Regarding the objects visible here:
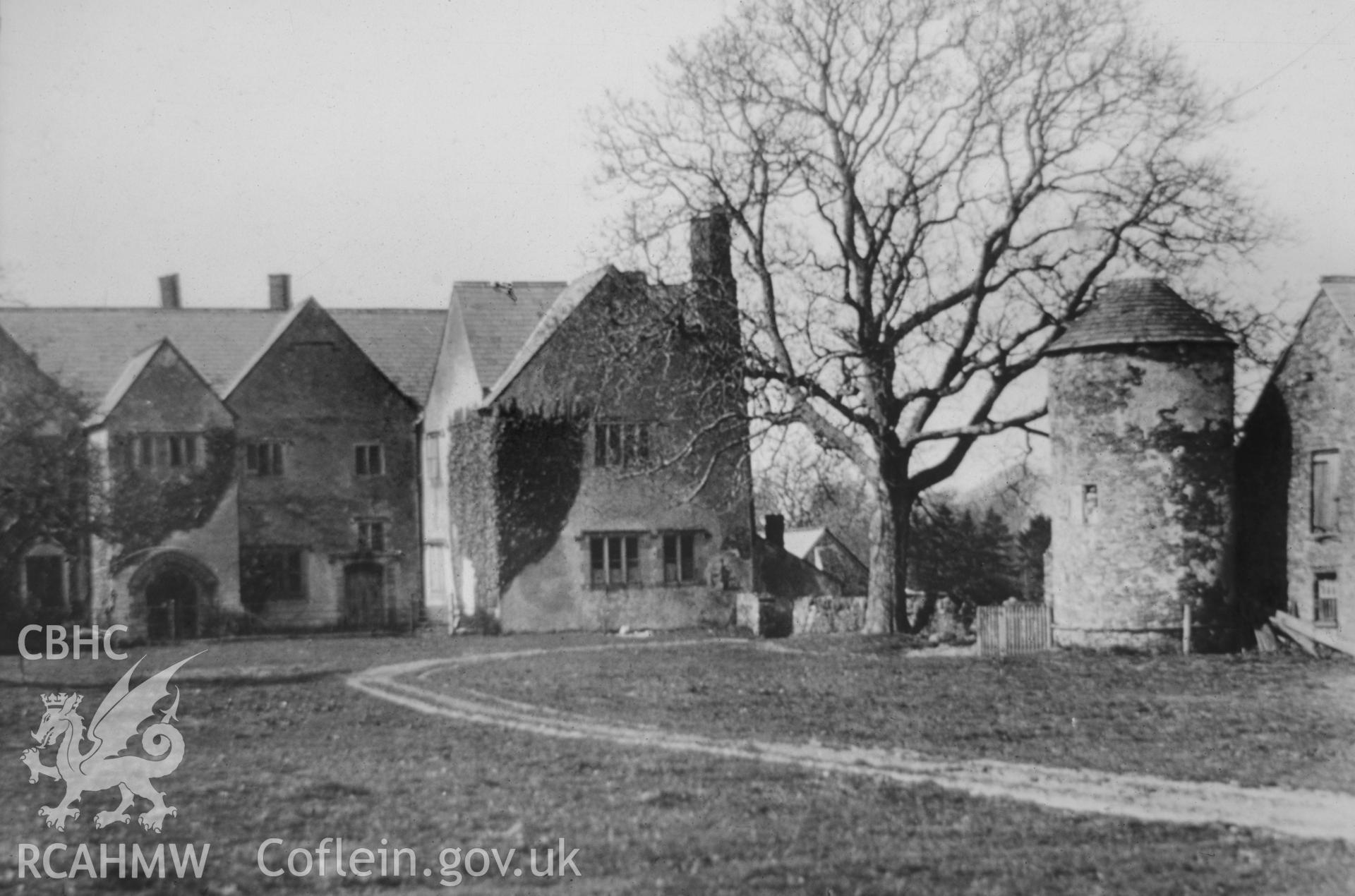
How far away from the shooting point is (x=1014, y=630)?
1045 inches

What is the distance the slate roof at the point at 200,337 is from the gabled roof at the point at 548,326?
655 centimetres

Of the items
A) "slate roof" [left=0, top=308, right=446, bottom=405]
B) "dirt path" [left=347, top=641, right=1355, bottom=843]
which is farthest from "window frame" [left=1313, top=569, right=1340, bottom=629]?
"slate roof" [left=0, top=308, right=446, bottom=405]

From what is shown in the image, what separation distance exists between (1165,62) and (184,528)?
2784 centimetres

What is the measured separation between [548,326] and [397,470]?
8.54 m

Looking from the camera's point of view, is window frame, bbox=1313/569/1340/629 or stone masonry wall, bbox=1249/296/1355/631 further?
window frame, bbox=1313/569/1340/629

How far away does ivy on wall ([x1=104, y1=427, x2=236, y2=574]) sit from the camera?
36688mm

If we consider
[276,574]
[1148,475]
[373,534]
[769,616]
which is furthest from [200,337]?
[1148,475]

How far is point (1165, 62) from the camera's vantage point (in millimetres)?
26078

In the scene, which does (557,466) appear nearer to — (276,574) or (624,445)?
(624,445)

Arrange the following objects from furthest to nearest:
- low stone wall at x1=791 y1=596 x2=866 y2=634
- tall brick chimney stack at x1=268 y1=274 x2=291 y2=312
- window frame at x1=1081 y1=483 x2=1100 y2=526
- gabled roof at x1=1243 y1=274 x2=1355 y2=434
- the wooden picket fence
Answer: tall brick chimney stack at x1=268 y1=274 x2=291 y2=312 < low stone wall at x1=791 y1=596 x2=866 y2=634 < the wooden picket fence < window frame at x1=1081 y1=483 x2=1100 y2=526 < gabled roof at x1=1243 y1=274 x2=1355 y2=434

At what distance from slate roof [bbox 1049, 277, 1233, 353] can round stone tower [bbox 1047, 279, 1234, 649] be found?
3 centimetres

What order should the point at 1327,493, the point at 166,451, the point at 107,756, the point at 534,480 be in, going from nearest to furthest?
the point at 107,756
the point at 1327,493
the point at 534,480
the point at 166,451

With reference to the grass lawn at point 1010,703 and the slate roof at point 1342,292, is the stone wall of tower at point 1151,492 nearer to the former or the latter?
the grass lawn at point 1010,703

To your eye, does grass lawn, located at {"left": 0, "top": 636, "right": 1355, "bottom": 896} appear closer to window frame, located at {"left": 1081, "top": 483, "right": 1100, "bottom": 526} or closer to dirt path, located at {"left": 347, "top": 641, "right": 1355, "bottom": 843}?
dirt path, located at {"left": 347, "top": 641, "right": 1355, "bottom": 843}
